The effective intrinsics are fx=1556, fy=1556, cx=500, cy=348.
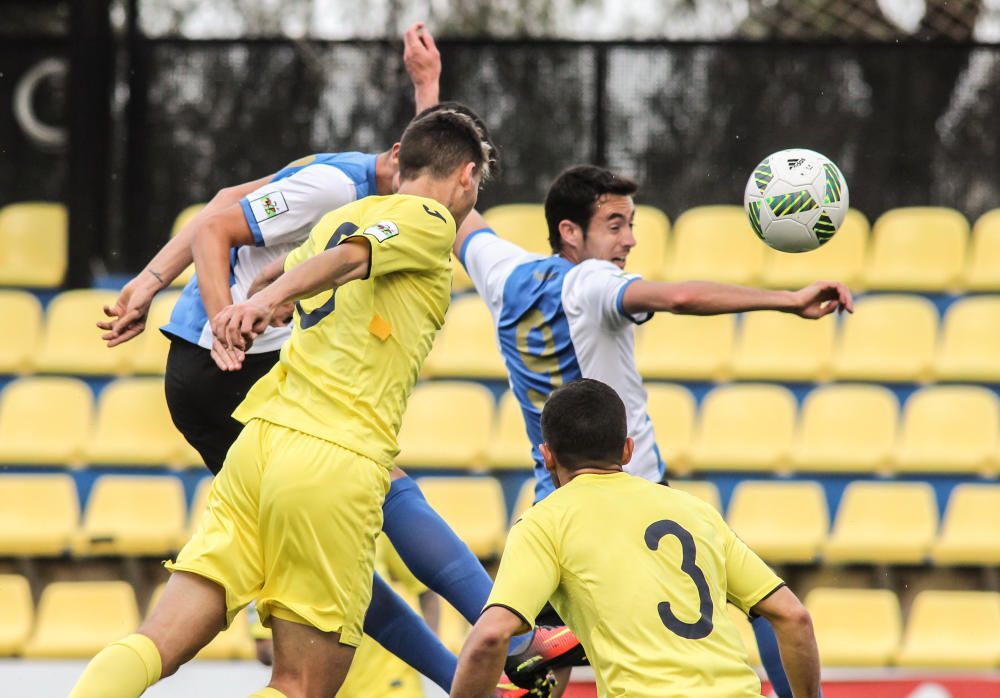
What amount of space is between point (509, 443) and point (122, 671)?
544 centimetres

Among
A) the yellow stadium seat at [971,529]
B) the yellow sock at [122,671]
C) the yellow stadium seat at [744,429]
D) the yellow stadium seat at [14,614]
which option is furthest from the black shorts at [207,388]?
the yellow stadium seat at [971,529]

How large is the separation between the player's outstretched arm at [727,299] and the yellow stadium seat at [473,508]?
13.5 feet

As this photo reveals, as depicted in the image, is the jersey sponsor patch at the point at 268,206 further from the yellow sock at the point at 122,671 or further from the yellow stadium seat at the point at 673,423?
the yellow stadium seat at the point at 673,423

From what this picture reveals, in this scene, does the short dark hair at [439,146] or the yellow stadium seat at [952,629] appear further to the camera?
the yellow stadium seat at [952,629]

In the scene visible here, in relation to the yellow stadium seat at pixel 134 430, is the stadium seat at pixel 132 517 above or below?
below

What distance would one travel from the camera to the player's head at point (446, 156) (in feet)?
15.7

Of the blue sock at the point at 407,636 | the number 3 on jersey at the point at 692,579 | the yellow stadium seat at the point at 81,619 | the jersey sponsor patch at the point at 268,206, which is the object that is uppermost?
the jersey sponsor patch at the point at 268,206

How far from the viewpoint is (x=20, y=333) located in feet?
34.8

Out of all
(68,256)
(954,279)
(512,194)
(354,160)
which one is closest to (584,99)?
(512,194)

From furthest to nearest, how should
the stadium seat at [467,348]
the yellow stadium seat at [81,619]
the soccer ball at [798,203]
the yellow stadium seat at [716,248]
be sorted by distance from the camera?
the yellow stadium seat at [716,248], the stadium seat at [467,348], the yellow stadium seat at [81,619], the soccer ball at [798,203]

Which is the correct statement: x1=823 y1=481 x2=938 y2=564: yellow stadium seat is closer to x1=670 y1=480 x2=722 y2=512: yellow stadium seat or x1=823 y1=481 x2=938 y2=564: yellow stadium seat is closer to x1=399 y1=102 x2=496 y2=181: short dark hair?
x1=670 y1=480 x2=722 y2=512: yellow stadium seat

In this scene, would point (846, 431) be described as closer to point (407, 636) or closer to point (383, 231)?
point (407, 636)

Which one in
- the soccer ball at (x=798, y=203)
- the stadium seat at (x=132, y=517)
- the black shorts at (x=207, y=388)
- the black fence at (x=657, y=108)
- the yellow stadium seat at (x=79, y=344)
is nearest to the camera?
the black shorts at (x=207, y=388)

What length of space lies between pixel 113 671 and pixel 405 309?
1325 millimetres
